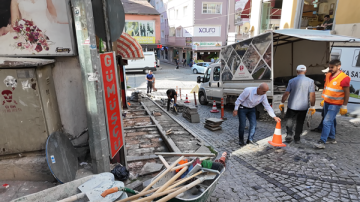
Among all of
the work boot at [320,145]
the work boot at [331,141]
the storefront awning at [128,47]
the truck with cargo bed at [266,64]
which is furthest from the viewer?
the storefront awning at [128,47]

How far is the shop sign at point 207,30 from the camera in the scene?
102 feet

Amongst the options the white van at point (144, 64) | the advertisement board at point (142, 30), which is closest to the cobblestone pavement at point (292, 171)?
the white van at point (144, 64)

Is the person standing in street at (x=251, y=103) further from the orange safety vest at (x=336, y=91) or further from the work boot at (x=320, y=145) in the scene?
the orange safety vest at (x=336, y=91)

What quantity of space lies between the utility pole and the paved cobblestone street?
6.68ft

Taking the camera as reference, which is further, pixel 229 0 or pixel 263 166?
pixel 229 0

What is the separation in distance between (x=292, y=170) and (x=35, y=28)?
5.43 m

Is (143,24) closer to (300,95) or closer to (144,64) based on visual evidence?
(144,64)

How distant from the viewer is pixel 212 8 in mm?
30875

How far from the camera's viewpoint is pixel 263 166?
4.64 meters

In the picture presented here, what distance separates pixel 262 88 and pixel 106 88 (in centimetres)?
362

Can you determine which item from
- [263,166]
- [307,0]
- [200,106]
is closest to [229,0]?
[307,0]

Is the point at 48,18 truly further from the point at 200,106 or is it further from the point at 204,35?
the point at 204,35

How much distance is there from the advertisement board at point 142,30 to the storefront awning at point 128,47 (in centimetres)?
2204

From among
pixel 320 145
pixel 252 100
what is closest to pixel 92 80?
pixel 252 100
